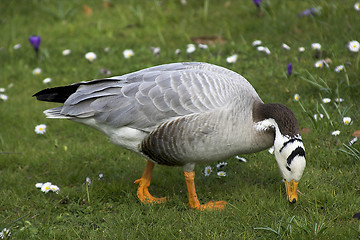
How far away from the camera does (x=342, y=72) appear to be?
5.75 meters

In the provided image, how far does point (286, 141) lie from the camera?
3828 millimetres

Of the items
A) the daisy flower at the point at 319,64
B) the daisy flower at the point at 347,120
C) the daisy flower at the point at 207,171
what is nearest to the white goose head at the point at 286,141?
the daisy flower at the point at 207,171

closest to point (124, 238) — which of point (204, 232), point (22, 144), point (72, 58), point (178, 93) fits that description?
point (204, 232)

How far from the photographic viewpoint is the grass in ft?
13.3

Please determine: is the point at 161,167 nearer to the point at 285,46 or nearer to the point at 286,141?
the point at 286,141

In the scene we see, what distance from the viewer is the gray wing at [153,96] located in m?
4.06

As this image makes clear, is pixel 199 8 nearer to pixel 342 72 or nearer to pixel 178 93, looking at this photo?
pixel 342 72

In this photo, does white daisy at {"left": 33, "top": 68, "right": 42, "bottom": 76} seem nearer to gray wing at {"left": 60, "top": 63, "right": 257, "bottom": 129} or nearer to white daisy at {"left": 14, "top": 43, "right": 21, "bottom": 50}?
white daisy at {"left": 14, "top": 43, "right": 21, "bottom": 50}

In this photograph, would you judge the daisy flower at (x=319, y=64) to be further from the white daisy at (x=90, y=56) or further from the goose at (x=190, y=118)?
the white daisy at (x=90, y=56)

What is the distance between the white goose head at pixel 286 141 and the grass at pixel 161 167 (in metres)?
0.32

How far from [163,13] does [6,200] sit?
458cm

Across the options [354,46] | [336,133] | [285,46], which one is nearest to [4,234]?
[336,133]

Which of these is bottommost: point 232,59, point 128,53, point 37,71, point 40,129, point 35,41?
point 37,71

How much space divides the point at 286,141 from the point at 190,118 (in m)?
0.79
